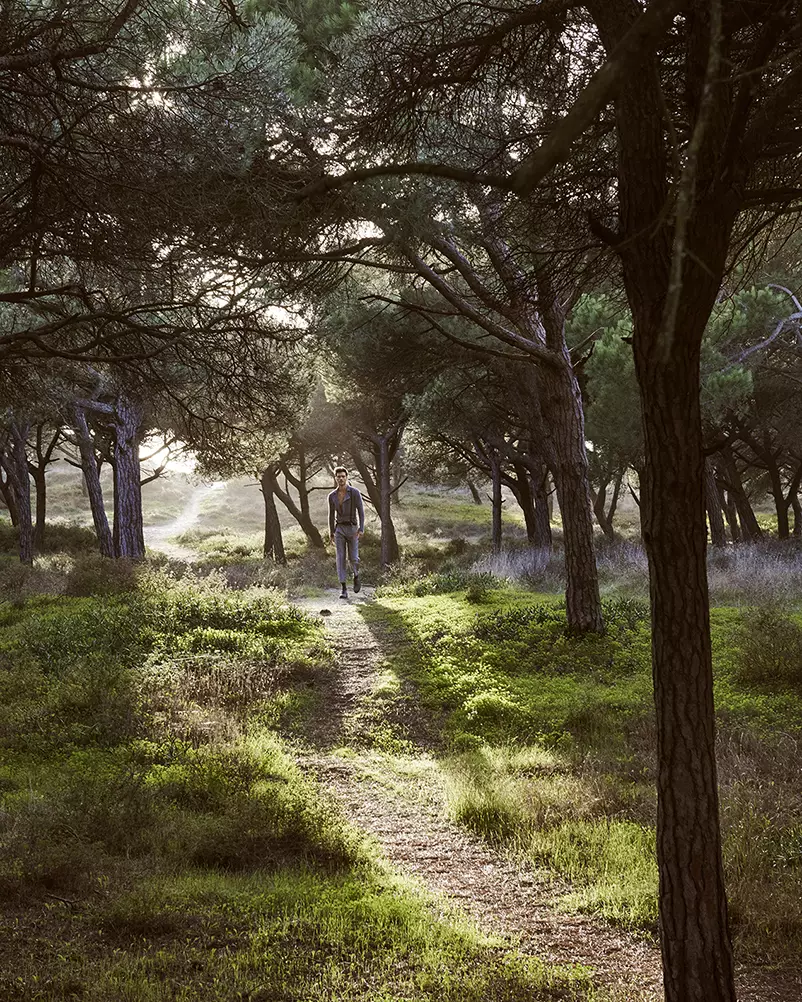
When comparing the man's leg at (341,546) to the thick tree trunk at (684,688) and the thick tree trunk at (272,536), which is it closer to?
the thick tree trunk at (684,688)

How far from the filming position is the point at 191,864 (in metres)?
5.21

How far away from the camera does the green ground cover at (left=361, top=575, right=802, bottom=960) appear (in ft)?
15.9

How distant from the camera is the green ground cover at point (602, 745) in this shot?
4836 mm

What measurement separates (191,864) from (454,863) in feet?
5.92

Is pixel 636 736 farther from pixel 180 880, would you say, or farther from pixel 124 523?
pixel 124 523

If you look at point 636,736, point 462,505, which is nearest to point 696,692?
point 636,736

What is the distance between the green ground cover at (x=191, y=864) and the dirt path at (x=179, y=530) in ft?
66.1

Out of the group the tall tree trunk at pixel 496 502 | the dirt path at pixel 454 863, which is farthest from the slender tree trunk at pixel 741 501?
the dirt path at pixel 454 863

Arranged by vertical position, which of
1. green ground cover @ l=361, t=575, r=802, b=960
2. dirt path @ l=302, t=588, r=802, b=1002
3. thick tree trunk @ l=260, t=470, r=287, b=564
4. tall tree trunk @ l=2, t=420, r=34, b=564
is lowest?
dirt path @ l=302, t=588, r=802, b=1002

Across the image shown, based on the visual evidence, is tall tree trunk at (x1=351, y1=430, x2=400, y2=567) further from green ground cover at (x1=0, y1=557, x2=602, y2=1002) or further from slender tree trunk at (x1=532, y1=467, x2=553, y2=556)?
green ground cover at (x1=0, y1=557, x2=602, y2=1002)

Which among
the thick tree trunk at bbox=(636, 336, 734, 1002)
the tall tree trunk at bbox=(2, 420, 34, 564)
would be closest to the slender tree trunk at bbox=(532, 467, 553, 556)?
the tall tree trunk at bbox=(2, 420, 34, 564)

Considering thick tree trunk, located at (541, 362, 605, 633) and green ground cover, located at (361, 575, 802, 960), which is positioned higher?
thick tree trunk, located at (541, 362, 605, 633)

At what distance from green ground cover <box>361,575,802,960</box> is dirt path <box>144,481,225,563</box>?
64.7 ft

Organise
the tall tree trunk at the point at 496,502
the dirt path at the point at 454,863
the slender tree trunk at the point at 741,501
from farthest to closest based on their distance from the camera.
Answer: the slender tree trunk at the point at 741,501
the tall tree trunk at the point at 496,502
the dirt path at the point at 454,863
